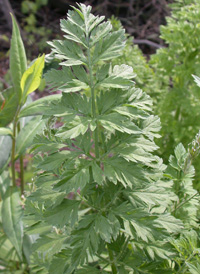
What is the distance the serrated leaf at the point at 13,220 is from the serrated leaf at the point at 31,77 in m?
0.56

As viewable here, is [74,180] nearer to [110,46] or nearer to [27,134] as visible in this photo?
[110,46]

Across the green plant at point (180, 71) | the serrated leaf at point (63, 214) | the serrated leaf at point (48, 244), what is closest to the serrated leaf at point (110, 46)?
the serrated leaf at point (63, 214)

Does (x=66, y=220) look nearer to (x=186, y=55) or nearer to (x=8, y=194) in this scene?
(x=8, y=194)

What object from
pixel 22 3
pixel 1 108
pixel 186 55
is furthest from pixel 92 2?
pixel 1 108

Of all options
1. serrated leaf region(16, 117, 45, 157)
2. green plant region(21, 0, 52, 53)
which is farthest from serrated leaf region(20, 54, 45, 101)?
green plant region(21, 0, 52, 53)

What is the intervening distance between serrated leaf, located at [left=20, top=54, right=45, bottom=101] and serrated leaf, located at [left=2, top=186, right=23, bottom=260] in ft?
1.84

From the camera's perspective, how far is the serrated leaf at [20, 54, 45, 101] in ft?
4.61

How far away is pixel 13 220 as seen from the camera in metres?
1.61

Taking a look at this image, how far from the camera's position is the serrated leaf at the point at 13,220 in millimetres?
1581

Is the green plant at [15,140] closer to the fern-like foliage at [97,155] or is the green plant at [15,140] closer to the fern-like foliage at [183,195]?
the fern-like foliage at [97,155]

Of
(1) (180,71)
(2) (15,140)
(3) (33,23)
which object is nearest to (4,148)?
(2) (15,140)

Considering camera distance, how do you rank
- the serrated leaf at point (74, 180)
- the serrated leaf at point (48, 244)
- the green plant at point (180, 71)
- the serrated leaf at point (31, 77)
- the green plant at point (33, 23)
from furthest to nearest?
the green plant at point (33, 23), the green plant at point (180, 71), the serrated leaf at point (31, 77), the serrated leaf at point (48, 244), the serrated leaf at point (74, 180)

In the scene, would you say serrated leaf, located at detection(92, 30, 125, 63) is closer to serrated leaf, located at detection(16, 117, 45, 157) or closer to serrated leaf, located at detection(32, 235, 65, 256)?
serrated leaf, located at detection(32, 235, 65, 256)

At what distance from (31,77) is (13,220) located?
732 mm
